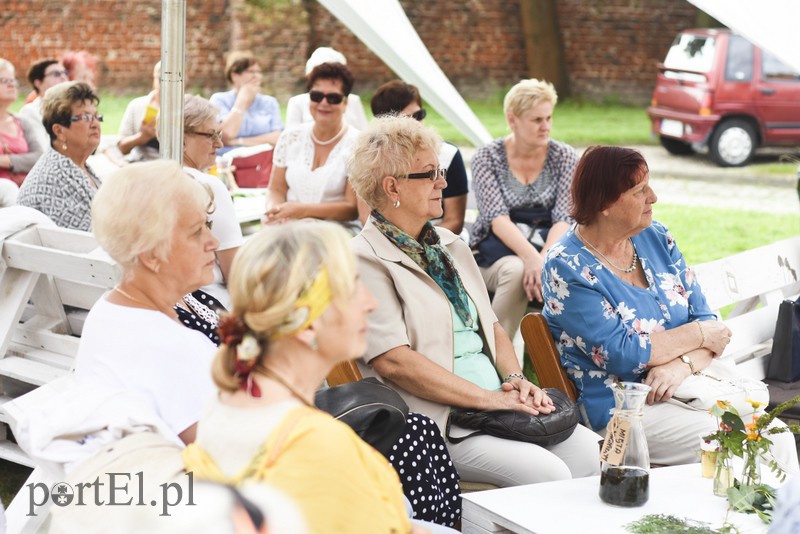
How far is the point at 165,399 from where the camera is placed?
2.27 meters

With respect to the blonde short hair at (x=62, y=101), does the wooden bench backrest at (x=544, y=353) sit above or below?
below

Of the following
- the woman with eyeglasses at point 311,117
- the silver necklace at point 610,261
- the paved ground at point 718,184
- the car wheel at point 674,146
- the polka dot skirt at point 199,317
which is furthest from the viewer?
the car wheel at point 674,146

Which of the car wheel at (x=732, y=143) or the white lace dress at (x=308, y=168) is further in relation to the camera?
the car wheel at (x=732, y=143)

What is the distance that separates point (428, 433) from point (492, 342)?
0.64m

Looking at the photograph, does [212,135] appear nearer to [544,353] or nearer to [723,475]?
[544,353]

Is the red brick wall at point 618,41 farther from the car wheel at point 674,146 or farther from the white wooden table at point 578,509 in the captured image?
the white wooden table at point 578,509

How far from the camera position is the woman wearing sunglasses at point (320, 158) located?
512 centimetres

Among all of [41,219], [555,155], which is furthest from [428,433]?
[555,155]

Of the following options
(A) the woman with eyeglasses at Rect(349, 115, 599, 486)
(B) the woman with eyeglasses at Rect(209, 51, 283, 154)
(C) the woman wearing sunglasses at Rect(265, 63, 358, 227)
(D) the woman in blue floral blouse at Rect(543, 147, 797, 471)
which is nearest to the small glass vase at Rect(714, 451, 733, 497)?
(A) the woman with eyeglasses at Rect(349, 115, 599, 486)

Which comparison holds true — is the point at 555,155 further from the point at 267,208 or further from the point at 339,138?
the point at 267,208

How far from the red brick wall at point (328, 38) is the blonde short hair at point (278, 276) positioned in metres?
14.3

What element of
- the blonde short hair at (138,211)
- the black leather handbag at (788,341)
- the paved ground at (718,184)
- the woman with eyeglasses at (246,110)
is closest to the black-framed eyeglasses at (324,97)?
the black leather handbag at (788,341)

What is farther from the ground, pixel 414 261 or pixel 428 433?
pixel 414 261

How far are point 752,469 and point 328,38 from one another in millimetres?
14853
